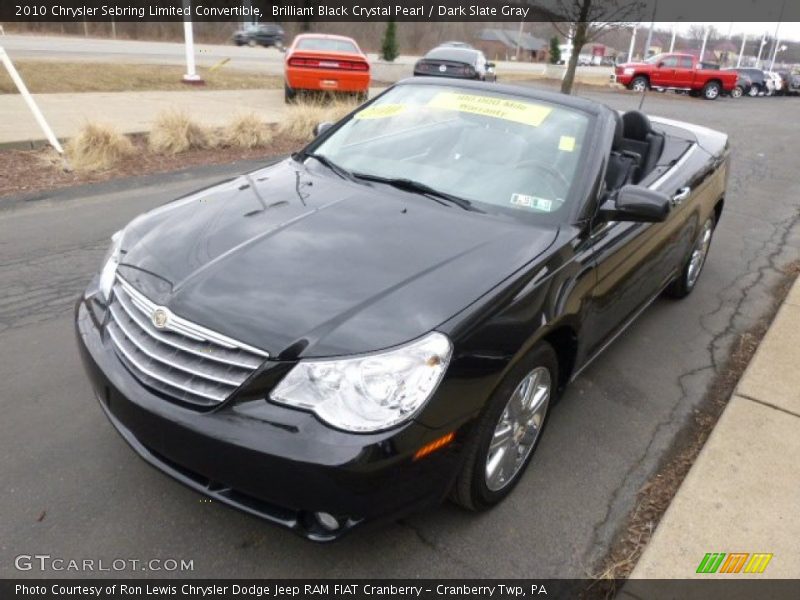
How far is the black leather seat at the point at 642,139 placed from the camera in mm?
4426

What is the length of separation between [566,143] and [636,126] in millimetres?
1848

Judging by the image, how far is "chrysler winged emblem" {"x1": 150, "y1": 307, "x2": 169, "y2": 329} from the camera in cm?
216

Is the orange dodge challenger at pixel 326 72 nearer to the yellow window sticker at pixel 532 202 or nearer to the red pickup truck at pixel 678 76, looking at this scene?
the yellow window sticker at pixel 532 202

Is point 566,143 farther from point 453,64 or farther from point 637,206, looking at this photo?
point 453,64

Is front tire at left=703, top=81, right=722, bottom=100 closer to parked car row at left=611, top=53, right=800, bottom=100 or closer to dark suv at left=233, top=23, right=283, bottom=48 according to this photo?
parked car row at left=611, top=53, right=800, bottom=100

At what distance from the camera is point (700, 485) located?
283 centimetres

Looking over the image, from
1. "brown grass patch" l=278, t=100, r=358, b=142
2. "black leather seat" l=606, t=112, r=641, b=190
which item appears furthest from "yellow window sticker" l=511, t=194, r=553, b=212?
"brown grass patch" l=278, t=100, r=358, b=142

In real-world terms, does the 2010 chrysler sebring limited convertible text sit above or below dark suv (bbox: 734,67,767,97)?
above

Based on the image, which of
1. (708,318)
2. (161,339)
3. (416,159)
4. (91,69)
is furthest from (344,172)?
(91,69)

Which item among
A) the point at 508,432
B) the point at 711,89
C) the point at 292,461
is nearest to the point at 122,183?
the point at 508,432

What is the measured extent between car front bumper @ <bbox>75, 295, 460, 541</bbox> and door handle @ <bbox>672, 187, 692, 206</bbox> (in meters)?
2.51

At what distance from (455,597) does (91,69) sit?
18364mm

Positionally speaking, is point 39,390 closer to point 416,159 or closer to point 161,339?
point 161,339

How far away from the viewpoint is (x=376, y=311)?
2.12 meters
